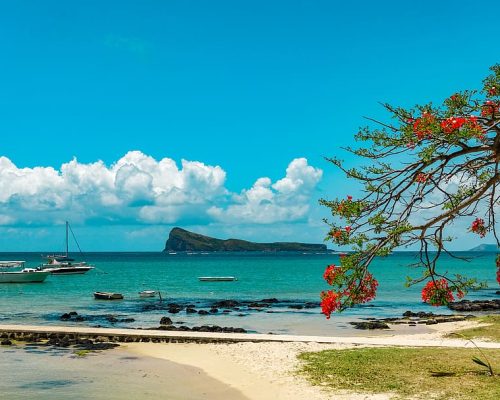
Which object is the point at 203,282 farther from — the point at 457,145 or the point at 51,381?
the point at 457,145

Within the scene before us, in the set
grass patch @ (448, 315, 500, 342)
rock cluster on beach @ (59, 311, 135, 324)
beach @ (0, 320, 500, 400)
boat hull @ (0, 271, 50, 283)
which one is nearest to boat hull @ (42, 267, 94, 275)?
boat hull @ (0, 271, 50, 283)

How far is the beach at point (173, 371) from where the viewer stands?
611 inches

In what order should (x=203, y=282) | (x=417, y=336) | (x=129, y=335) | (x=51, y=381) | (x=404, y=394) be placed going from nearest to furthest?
(x=404, y=394)
(x=51, y=381)
(x=129, y=335)
(x=417, y=336)
(x=203, y=282)

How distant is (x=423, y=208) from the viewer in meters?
9.31

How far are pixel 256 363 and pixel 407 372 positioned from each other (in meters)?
5.05

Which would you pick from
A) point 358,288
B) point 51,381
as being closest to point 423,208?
point 358,288

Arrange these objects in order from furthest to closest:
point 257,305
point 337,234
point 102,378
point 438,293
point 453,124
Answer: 1. point 257,305
2. point 102,378
3. point 438,293
4. point 337,234
5. point 453,124

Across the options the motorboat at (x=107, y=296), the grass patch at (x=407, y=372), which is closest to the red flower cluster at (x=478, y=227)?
the grass patch at (x=407, y=372)

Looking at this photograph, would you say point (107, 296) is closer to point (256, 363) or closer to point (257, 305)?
point (257, 305)

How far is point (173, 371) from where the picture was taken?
18.4m

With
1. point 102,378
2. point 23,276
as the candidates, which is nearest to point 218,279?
point 23,276

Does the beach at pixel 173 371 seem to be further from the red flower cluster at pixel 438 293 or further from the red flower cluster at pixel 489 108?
the red flower cluster at pixel 489 108

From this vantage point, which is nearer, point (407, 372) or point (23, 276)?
point (407, 372)

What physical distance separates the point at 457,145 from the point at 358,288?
8.84ft
